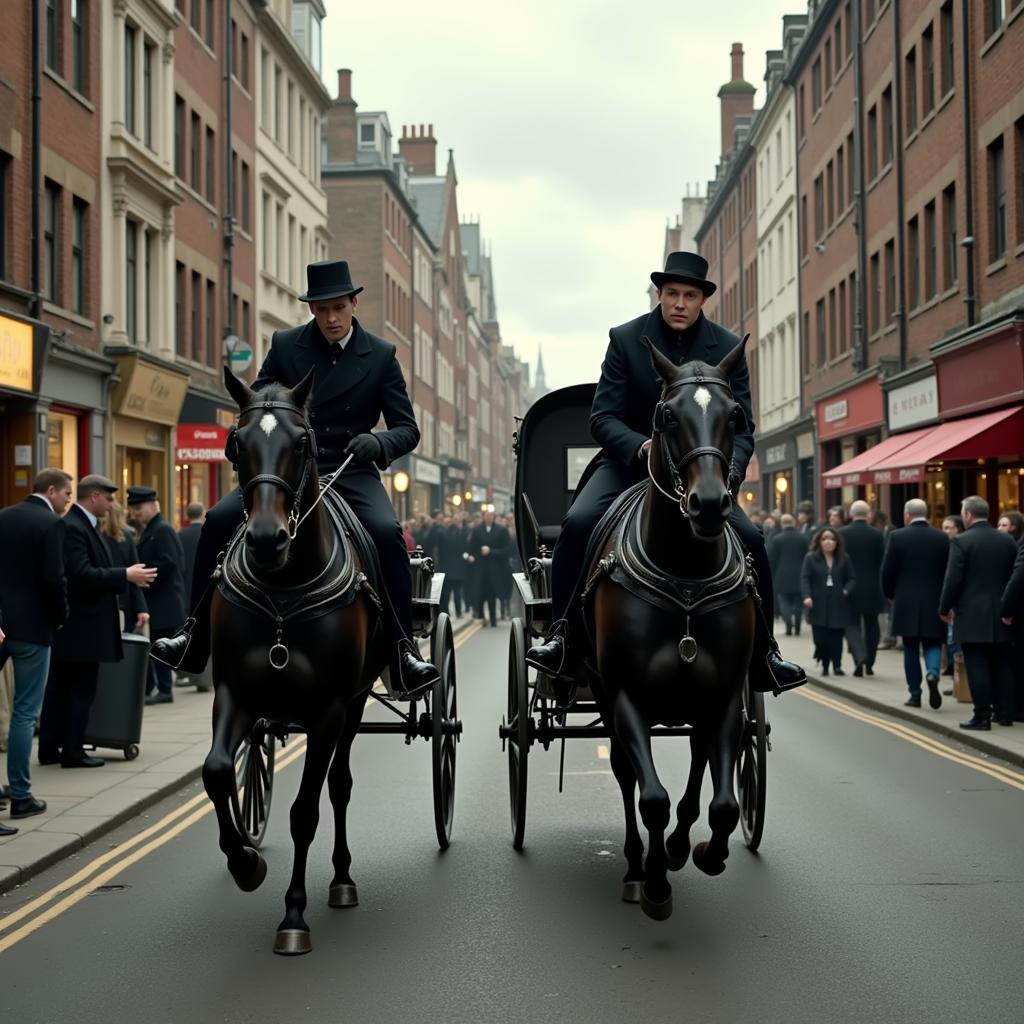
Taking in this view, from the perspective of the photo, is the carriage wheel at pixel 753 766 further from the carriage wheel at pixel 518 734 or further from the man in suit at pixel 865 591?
the man in suit at pixel 865 591

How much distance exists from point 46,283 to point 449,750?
17207 mm

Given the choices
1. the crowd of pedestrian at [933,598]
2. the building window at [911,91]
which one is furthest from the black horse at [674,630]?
the building window at [911,91]

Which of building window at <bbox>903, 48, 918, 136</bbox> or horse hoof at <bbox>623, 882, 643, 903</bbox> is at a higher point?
building window at <bbox>903, 48, 918, 136</bbox>

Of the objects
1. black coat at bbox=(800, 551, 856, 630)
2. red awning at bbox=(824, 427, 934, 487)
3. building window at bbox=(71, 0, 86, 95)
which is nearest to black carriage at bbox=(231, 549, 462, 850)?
black coat at bbox=(800, 551, 856, 630)

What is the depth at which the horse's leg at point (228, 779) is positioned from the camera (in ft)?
19.6

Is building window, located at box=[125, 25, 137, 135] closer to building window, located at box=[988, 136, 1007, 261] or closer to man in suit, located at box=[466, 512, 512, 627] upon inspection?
man in suit, located at box=[466, 512, 512, 627]

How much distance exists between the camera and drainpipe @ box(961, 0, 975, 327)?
25.3m

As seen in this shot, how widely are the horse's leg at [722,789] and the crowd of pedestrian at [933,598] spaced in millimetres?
7386

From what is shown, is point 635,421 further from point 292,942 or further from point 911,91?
point 911,91

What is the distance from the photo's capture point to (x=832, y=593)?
18.9 m

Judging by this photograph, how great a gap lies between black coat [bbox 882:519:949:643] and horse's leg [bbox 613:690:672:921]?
9.54 meters

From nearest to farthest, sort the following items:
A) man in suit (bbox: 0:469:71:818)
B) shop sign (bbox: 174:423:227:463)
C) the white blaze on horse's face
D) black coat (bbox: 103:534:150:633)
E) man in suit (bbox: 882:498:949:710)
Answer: the white blaze on horse's face
man in suit (bbox: 0:469:71:818)
black coat (bbox: 103:534:150:633)
man in suit (bbox: 882:498:949:710)
shop sign (bbox: 174:423:227:463)

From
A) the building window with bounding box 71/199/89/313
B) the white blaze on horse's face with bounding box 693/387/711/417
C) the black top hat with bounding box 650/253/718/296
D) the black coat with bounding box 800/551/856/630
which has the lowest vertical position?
the black coat with bounding box 800/551/856/630

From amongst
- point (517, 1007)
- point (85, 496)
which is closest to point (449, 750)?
point (517, 1007)
